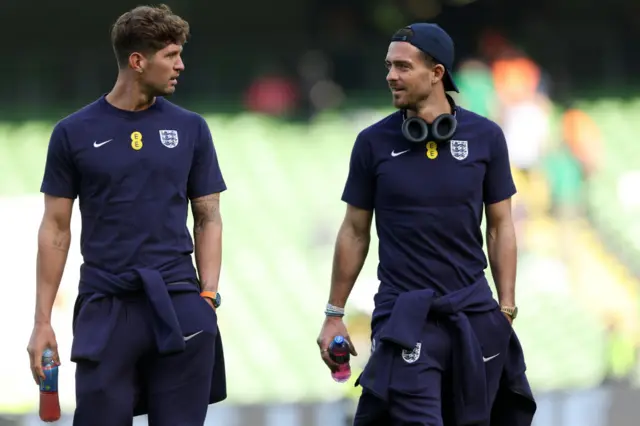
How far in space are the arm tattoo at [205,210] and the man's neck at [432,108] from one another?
79 centimetres

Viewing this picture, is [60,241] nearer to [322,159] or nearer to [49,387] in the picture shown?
[49,387]

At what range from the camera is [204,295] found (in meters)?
5.59

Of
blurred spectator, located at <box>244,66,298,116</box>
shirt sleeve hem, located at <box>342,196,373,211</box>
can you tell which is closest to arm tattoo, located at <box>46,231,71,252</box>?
shirt sleeve hem, located at <box>342,196,373,211</box>

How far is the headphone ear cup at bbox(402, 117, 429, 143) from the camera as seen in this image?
18.7 feet

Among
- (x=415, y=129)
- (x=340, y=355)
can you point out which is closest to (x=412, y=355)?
(x=340, y=355)

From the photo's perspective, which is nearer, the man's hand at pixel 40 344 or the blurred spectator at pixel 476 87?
the man's hand at pixel 40 344

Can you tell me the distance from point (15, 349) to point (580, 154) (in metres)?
4.05

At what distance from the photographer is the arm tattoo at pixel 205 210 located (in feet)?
18.6

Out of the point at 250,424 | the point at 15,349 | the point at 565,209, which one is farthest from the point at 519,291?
the point at 15,349

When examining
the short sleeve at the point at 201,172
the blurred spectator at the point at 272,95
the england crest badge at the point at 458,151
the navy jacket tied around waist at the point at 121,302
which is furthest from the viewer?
the blurred spectator at the point at 272,95

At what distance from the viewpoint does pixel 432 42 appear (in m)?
5.79

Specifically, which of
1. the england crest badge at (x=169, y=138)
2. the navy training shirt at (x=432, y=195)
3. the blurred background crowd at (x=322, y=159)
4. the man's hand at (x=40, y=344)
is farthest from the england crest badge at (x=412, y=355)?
the blurred background crowd at (x=322, y=159)

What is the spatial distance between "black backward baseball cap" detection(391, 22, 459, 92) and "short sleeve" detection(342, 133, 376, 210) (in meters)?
0.37

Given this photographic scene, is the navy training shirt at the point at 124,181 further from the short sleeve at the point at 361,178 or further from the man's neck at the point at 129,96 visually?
the short sleeve at the point at 361,178
